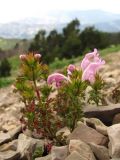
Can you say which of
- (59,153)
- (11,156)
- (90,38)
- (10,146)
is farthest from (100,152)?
(90,38)

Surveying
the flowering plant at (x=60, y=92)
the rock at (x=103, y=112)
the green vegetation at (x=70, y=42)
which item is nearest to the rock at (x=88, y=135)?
the flowering plant at (x=60, y=92)

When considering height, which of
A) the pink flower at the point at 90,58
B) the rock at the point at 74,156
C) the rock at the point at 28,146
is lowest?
the rock at the point at 28,146

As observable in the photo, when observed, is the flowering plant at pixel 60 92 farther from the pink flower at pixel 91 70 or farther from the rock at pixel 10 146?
the rock at pixel 10 146

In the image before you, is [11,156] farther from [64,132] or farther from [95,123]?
[95,123]

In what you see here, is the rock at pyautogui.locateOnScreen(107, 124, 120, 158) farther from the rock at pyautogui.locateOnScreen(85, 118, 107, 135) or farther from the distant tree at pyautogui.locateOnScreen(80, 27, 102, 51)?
the distant tree at pyautogui.locateOnScreen(80, 27, 102, 51)

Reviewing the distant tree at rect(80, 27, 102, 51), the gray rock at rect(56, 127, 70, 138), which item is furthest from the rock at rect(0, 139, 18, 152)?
the distant tree at rect(80, 27, 102, 51)

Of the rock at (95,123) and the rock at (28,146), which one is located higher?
the rock at (95,123)
